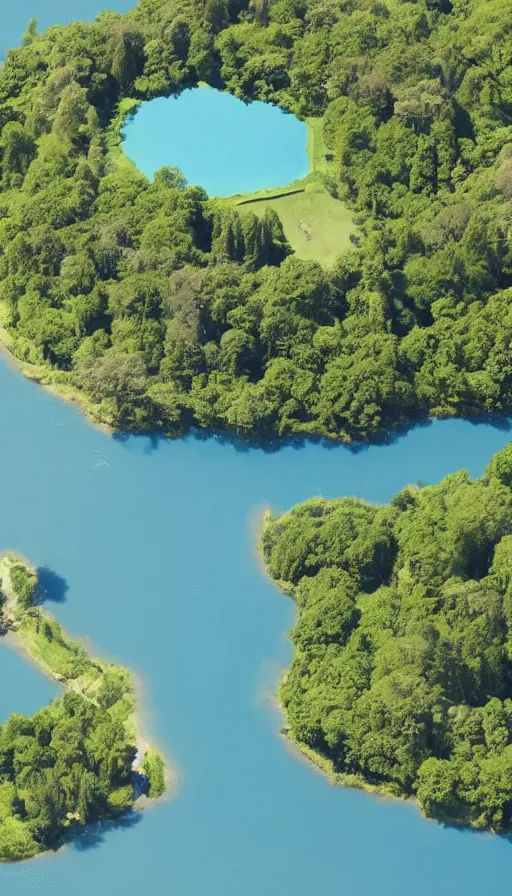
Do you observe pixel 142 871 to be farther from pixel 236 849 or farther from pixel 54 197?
pixel 54 197

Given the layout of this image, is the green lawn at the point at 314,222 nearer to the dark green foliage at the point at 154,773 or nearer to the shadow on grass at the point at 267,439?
the shadow on grass at the point at 267,439

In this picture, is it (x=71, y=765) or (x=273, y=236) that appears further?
(x=273, y=236)

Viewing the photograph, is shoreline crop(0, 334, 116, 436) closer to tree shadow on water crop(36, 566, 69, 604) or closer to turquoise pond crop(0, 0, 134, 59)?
tree shadow on water crop(36, 566, 69, 604)

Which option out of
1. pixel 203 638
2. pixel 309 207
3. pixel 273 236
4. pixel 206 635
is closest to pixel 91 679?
pixel 203 638

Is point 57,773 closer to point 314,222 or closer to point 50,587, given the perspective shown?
point 50,587

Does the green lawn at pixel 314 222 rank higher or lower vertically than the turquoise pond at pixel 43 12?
lower

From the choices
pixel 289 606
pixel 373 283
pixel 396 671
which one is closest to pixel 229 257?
pixel 373 283

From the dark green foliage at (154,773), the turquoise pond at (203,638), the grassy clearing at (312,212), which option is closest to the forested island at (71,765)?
the dark green foliage at (154,773)
